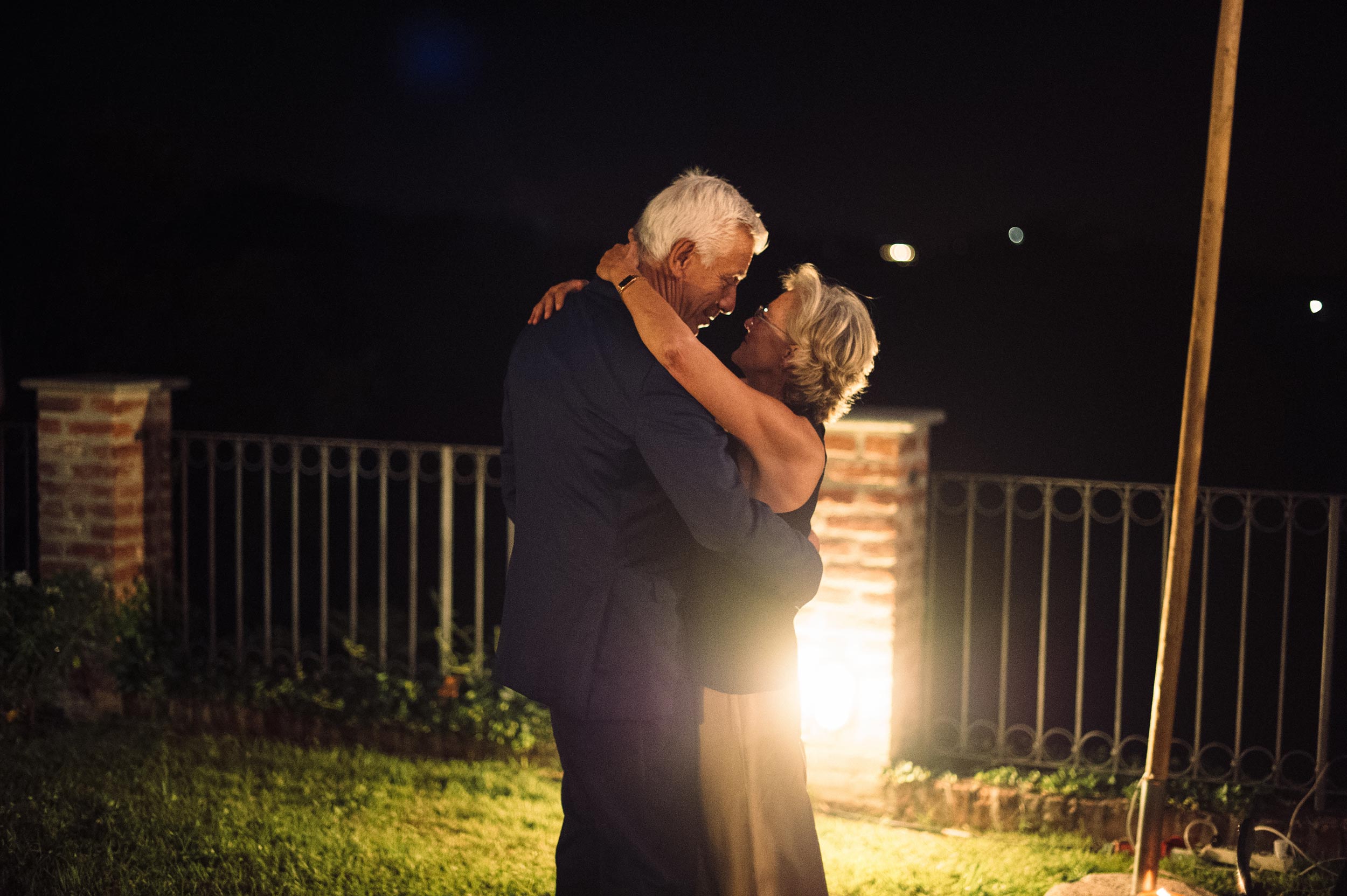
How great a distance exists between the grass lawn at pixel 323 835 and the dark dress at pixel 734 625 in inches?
66.3

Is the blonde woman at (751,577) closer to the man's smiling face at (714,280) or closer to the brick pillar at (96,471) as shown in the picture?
the man's smiling face at (714,280)

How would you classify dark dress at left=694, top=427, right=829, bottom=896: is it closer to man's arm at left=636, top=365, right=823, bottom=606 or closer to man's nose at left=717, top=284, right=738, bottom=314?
man's arm at left=636, top=365, right=823, bottom=606

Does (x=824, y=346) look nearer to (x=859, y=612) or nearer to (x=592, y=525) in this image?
(x=592, y=525)

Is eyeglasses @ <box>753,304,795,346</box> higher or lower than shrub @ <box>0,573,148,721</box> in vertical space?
higher

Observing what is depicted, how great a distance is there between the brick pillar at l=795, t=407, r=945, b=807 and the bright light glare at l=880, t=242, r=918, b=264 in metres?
13.5

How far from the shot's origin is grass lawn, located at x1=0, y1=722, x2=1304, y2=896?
3.80m

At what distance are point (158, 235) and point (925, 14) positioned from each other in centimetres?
933

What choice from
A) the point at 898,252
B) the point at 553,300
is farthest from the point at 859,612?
the point at 898,252

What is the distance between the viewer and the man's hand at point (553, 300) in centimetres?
265

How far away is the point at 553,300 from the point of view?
2809 millimetres

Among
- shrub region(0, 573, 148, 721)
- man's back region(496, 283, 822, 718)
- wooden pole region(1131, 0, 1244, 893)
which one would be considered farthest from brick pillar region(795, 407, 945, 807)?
shrub region(0, 573, 148, 721)

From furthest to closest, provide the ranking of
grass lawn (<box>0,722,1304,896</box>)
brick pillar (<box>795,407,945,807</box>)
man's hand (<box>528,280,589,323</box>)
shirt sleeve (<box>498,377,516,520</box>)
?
brick pillar (<box>795,407,945,807</box>), grass lawn (<box>0,722,1304,896</box>), man's hand (<box>528,280,589,323</box>), shirt sleeve (<box>498,377,516,520</box>)

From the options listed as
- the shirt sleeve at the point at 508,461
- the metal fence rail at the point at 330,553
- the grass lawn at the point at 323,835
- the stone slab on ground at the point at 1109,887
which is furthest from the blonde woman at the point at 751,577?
the metal fence rail at the point at 330,553

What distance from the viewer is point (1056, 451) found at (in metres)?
17.0
